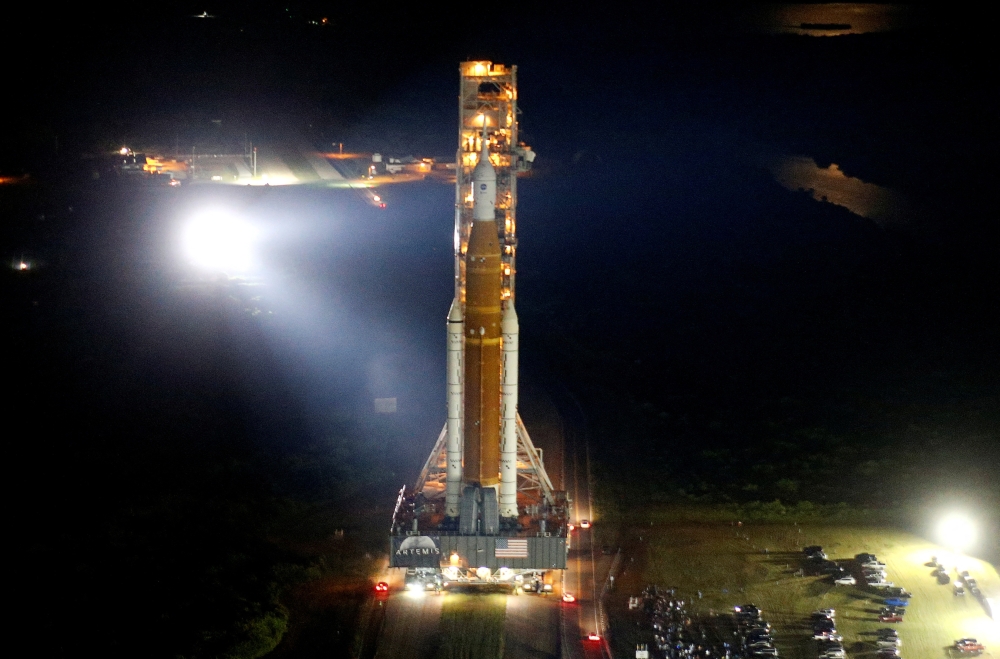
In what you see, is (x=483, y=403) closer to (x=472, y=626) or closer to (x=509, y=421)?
(x=509, y=421)

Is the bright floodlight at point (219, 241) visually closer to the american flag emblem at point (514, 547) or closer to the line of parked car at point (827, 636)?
the american flag emblem at point (514, 547)

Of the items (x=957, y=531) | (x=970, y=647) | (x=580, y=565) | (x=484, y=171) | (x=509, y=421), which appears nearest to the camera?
(x=970, y=647)

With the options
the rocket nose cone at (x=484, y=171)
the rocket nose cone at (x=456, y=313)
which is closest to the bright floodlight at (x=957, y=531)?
the rocket nose cone at (x=456, y=313)

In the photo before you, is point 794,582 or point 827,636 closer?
point 827,636

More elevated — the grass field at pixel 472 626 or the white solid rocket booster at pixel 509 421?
the white solid rocket booster at pixel 509 421

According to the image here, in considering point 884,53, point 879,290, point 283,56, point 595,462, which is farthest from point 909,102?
point 595,462

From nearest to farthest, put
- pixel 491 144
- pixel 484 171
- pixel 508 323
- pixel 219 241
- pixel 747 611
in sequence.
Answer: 1. pixel 747 611
2. pixel 484 171
3. pixel 491 144
4. pixel 508 323
5. pixel 219 241

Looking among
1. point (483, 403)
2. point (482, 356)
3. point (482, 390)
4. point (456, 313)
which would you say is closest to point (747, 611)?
point (483, 403)
